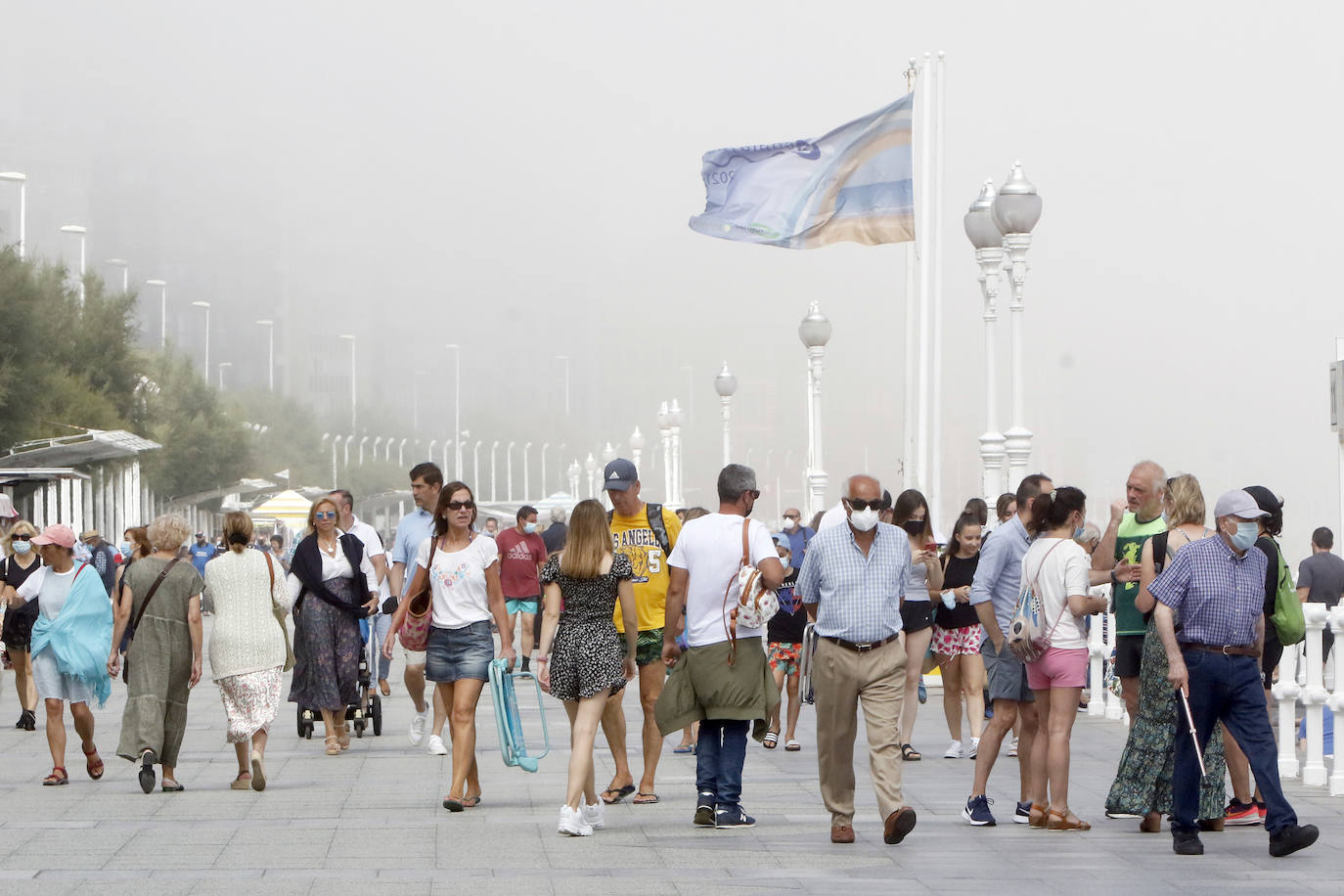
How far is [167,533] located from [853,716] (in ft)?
15.1

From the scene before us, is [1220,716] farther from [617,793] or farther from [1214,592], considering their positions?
[617,793]

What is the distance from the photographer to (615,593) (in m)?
10.2

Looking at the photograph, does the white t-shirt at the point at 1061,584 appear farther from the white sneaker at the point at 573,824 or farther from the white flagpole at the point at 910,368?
the white flagpole at the point at 910,368

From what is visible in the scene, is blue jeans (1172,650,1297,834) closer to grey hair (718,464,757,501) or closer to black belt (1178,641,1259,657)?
black belt (1178,641,1259,657)

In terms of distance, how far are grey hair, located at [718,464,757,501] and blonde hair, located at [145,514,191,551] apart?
3.59 metres

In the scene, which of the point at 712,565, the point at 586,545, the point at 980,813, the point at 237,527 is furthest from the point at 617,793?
the point at 237,527

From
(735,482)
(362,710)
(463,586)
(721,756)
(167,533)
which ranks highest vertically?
(735,482)

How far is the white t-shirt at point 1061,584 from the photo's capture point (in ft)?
32.3

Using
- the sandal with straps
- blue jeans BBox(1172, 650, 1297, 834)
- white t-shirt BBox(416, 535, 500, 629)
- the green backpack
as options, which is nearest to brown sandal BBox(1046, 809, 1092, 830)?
blue jeans BBox(1172, 650, 1297, 834)

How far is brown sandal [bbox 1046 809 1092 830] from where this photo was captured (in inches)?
390

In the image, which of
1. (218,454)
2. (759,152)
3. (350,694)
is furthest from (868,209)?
(218,454)

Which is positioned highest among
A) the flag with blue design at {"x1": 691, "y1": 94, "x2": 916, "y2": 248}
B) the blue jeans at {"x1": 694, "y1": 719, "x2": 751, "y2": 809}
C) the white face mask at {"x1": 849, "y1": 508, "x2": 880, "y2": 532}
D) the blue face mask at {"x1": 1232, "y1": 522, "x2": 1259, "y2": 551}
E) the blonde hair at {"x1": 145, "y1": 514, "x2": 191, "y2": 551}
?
the flag with blue design at {"x1": 691, "y1": 94, "x2": 916, "y2": 248}

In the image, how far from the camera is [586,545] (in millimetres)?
10023

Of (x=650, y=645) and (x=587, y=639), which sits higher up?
(x=587, y=639)
